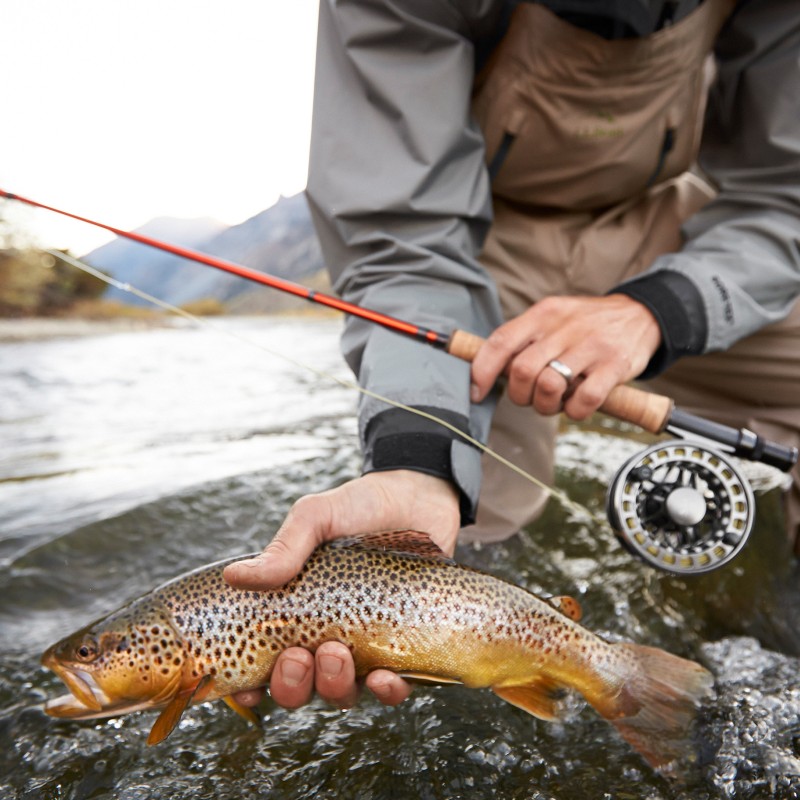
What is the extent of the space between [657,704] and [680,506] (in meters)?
0.53

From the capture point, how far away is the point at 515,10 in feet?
7.91

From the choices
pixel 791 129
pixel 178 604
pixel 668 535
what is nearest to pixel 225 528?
pixel 178 604

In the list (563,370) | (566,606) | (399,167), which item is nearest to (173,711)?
(566,606)

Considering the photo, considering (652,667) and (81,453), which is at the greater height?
(652,667)

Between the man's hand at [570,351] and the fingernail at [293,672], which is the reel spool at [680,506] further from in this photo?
the fingernail at [293,672]

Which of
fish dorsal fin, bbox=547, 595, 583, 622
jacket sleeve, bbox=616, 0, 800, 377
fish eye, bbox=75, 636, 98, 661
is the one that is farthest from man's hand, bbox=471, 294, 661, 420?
fish eye, bbox=75, 636, 98, 661

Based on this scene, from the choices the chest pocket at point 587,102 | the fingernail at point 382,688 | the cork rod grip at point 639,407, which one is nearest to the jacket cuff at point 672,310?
the cork rod grip at point 639,407

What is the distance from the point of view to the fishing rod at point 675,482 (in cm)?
204

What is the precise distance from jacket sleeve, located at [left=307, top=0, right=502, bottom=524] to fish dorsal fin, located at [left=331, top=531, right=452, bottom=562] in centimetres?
40

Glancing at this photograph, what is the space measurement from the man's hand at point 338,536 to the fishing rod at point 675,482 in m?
0.46

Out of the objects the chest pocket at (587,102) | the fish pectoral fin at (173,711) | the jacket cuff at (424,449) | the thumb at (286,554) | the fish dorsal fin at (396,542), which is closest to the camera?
the thumb at (286,554)

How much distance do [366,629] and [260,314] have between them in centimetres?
2236

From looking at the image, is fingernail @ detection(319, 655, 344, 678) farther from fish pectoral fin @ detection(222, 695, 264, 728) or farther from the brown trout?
fish pectoral fin @ detection(222, 695, 264, 728)

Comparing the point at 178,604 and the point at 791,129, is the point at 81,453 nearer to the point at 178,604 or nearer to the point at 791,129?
the point at 178,604
